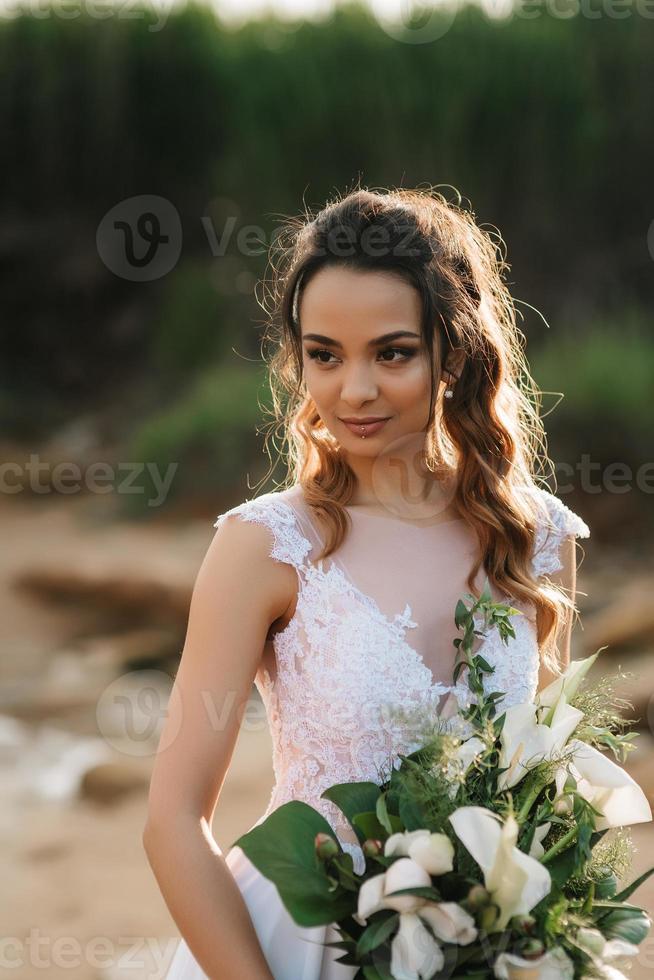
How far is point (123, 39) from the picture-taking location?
38.3 ft

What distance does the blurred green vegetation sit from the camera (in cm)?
955

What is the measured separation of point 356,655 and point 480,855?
536mm

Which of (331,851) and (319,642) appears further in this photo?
(319,642)

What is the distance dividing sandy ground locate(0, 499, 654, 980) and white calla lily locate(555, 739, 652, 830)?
7.55ft

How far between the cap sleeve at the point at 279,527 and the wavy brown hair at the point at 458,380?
7 centimetres

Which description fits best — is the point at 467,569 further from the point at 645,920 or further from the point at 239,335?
the point at 239,335

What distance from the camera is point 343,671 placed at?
69.9 inches

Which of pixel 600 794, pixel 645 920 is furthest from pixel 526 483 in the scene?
pixel 645 920

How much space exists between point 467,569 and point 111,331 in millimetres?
11521
